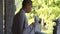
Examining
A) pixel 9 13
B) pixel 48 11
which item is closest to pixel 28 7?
pixel 48 11

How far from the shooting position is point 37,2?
3945 mm

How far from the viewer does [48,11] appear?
3957mm

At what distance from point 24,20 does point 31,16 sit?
0.18 m

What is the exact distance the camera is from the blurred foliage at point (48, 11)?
12.9 feet

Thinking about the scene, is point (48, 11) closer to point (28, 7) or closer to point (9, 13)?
point (28, 7)

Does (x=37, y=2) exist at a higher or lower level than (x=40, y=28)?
higher

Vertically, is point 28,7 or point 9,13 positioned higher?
point 28,7

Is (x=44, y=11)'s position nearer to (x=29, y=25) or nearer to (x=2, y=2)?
(x=29, y=25)

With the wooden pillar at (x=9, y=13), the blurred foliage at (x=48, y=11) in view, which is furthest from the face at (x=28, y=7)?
the wooden pillar at (x=9, y=13)

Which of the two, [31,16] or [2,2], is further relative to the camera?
[2,2]

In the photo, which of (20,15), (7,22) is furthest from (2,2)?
(20,15)

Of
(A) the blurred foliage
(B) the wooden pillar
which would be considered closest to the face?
(A) the blurred foliage

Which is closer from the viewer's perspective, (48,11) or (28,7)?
(28,7)

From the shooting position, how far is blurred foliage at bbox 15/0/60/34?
155 inches
